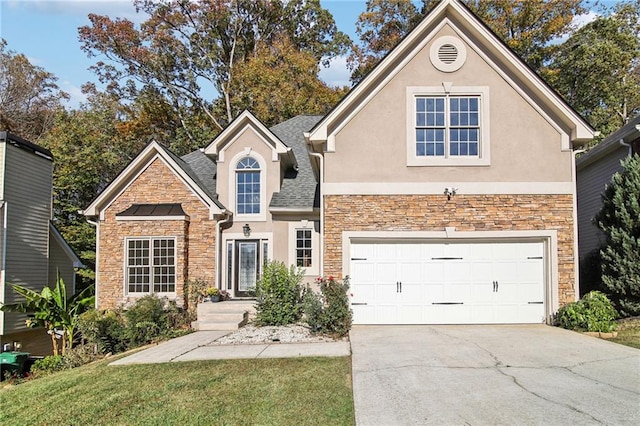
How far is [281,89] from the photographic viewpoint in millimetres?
27656

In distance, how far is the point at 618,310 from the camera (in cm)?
1244

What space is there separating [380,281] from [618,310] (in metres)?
6.11

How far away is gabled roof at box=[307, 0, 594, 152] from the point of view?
12.4 m

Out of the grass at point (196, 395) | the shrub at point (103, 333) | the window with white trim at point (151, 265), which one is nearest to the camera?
the grass at point (196, 395)

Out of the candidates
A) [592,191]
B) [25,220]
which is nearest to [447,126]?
[592,191]

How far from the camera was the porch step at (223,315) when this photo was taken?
1391cm

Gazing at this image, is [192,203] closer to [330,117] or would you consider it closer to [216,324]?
[216,324]

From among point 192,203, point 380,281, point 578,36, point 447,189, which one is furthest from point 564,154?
point 578,36

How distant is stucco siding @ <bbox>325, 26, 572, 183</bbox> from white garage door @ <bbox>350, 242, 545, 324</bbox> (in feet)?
5.92

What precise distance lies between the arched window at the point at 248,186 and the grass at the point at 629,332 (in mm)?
10999

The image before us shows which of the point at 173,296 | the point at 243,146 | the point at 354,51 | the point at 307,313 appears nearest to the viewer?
the point at 307,313

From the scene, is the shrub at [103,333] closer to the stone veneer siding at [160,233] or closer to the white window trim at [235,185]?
the stone veneer siding at [160,233]

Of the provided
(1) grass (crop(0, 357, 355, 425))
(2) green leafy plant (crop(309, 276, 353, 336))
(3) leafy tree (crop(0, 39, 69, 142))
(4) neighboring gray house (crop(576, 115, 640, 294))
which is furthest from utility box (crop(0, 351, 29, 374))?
(3) leafy tree (crop(0, 39, 69, 142))

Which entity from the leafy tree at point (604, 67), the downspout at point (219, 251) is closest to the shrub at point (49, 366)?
the downspout at point (219, 251)
